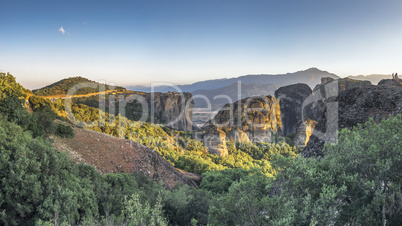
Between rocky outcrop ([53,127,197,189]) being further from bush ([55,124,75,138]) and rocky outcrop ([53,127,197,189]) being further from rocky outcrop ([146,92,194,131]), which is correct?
rocky outcrop ([146,92,194,131])

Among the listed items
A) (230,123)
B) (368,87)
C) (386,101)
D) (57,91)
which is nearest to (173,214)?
(386,101)

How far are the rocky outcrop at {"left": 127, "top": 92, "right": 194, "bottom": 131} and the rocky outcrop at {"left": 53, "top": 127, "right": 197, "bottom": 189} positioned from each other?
49.7 metres

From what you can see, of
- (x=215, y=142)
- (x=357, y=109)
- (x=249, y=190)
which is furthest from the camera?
(x=215, y=142)

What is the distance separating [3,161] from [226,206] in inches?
271

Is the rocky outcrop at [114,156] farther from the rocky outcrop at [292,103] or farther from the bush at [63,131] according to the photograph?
the rocky outcrop at [292,103]

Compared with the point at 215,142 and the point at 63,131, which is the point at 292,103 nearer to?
the point at 215,142

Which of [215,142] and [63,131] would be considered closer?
[63,131]

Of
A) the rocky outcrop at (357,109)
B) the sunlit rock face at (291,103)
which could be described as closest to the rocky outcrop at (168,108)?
the sunlit rock face at (291,103)

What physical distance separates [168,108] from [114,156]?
57657 millimetres

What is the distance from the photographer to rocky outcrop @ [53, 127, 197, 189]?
1625 cm

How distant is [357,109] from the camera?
36.0ft

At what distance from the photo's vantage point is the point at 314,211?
3.96m

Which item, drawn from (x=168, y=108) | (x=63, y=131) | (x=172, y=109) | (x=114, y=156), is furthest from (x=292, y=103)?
(x=63, y=131)

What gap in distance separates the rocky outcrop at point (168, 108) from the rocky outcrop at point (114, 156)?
163 ft
